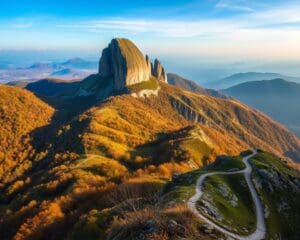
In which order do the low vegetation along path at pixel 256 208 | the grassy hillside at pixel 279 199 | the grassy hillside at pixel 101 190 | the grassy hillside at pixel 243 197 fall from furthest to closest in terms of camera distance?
the grassy hillside at pixel 279 199 → the grassy hillside at pixel 243 197 → the low vegetation along path at pixel 256 208 → the grassy hillside at pixel 101 190

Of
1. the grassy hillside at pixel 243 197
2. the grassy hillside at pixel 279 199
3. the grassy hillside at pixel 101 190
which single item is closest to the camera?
the grassy hillside at pixel 101 190

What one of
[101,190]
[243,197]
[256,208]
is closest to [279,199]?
[243,197]

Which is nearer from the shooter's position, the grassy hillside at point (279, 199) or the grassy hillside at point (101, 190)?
the grassy hillside at point (101, 190)

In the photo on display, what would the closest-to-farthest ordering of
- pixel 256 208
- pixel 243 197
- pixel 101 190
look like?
1. pixel 256 208
2. pixel 243 197
3. pixel 101 190

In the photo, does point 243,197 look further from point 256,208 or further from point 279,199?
point 279,199

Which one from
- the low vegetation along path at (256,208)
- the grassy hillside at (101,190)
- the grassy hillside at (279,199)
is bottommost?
the grassy hillside at (101,190)

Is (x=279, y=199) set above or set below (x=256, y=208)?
below

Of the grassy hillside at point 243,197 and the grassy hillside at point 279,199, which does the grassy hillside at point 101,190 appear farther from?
the grassy hillside at point 279,199

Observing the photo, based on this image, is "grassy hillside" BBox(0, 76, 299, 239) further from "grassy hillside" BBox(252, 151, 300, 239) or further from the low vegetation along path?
"grassy hillside" BBox(252, 151, 300, 239)

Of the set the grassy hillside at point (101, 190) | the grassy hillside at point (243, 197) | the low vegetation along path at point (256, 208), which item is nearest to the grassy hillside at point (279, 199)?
the grassy hillside at point (243, 197)

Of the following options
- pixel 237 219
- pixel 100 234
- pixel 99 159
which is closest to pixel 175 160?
pixel 99 159

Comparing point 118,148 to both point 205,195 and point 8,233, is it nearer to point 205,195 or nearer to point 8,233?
point 8,233
